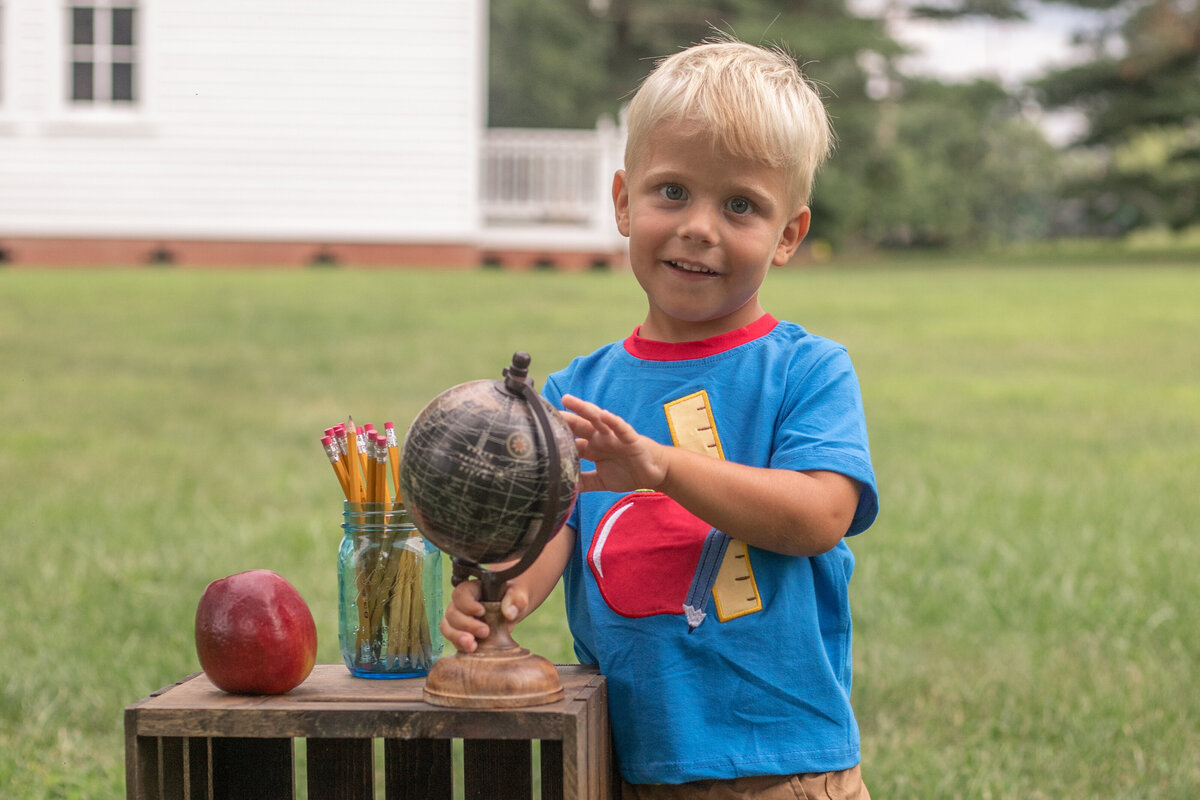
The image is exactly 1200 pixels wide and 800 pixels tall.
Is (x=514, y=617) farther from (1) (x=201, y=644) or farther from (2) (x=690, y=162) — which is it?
(2) (x=690, y=162)

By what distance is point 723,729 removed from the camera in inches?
85.7

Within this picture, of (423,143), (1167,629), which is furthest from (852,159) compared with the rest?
(1167,629)

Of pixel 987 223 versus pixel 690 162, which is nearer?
pixel 690 162

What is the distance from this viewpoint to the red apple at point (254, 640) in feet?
6.68

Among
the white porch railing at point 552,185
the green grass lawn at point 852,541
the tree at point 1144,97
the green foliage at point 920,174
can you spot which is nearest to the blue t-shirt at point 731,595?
the green grass lawn at point 852,541

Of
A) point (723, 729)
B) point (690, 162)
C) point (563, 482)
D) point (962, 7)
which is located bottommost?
point (723, 729)

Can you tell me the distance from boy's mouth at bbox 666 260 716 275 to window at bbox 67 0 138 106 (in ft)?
52.4

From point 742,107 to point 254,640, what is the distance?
100cm

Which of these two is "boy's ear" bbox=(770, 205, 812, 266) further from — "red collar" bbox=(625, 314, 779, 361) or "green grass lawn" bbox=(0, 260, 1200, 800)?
"green grass lawn" bbox=(0, 260, 1200, 800)

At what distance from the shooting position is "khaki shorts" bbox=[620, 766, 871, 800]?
2.17 metres

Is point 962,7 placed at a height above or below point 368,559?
above

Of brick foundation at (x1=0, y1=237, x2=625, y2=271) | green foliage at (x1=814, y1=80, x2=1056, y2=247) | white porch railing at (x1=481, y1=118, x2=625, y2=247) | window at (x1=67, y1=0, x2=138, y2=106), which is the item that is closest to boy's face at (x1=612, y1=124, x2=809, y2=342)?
brick foundation at (x1=0, y1=237, x2=625, y2=271)

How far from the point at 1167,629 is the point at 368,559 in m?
3.07

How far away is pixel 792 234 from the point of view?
2.33 m
